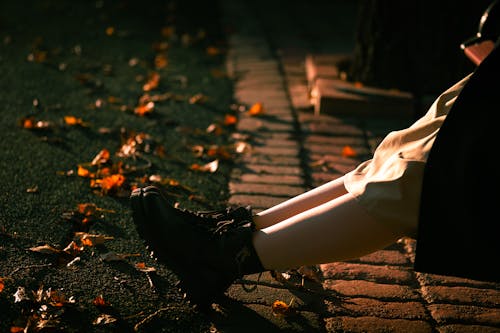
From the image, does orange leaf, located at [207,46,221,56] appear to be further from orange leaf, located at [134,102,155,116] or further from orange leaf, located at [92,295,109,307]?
orange leaf, located at [92,295,109,307]

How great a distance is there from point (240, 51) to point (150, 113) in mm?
1661

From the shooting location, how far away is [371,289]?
2295 millimetres

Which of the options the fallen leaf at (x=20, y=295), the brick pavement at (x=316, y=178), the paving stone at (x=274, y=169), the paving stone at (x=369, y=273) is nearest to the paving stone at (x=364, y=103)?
the brick pavement at (x=316, y=178)

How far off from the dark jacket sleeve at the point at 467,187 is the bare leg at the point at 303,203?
413 millimetres

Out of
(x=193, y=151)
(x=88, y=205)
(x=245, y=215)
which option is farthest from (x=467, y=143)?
(x=193, y=151)

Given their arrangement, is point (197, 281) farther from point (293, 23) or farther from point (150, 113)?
point (293, 23)

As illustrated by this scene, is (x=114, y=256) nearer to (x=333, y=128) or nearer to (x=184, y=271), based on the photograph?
(x=184, y=271)

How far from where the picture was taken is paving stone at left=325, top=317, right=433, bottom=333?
2.05 m

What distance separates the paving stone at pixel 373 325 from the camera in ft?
6.72

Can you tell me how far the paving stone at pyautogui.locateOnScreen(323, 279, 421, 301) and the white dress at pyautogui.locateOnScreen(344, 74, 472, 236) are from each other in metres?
0.48

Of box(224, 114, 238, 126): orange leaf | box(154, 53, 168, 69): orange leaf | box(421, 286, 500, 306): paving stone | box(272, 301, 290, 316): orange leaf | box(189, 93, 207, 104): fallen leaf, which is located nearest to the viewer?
box(272, 301, 290, 316): orange leaf

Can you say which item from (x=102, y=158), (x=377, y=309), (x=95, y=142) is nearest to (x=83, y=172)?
(x=102, y=158)

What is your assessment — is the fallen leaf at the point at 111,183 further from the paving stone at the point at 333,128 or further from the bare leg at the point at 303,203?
the paving stone at the point at 333,128

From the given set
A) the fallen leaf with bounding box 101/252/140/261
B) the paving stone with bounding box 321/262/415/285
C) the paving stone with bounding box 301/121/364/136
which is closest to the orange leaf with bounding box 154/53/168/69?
the paving stone with bounding box 301/121/364/136
